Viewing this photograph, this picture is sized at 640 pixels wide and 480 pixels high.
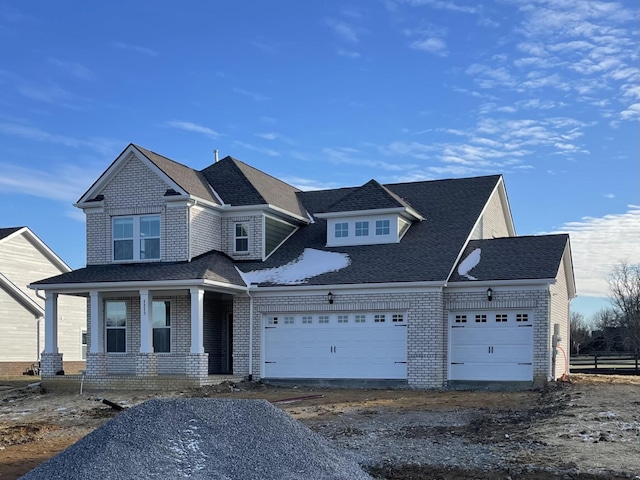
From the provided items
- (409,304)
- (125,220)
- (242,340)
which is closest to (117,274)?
(125,220)

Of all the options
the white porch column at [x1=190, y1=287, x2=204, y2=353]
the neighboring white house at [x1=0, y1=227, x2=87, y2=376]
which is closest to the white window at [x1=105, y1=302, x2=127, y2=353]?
the white porch column at [x1=190, y1=287, x2=204, y2=353]

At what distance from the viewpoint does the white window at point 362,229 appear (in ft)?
76.5

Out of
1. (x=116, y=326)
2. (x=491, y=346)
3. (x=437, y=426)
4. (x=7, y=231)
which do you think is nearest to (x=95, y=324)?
(x=116, y=326)

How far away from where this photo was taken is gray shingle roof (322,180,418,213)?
22.8 m

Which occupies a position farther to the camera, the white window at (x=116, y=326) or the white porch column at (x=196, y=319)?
the white window at (x=116, y=326)

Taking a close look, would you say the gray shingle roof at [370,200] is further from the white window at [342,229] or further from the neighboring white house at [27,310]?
the neighboring white house at [27,310]

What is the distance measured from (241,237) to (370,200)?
4459 mm

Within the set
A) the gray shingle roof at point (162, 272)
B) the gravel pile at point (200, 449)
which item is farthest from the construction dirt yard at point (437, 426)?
the gray shingle roof at point (162, 272)

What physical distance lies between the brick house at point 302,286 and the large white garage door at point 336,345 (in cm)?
4

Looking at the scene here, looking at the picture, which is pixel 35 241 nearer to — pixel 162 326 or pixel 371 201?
pixel 162 326

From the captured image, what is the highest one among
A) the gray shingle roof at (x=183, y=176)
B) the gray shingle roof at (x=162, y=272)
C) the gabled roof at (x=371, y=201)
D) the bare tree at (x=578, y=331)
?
the gray shingle roof at (x=183, y=176)

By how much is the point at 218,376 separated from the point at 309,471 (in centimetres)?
1301

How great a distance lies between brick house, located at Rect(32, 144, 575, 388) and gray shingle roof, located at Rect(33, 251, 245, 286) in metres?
0.07

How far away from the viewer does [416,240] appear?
2264cm
